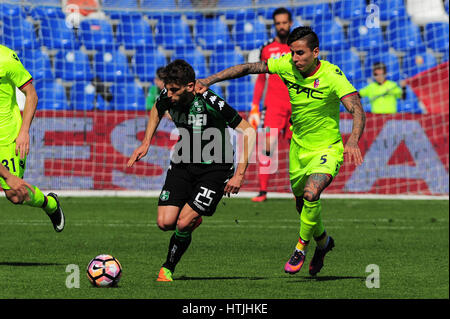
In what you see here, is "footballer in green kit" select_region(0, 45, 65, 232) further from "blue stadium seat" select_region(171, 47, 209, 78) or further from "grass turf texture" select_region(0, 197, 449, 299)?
"blue stadium seat" select_region(171, 47, 209, 78)

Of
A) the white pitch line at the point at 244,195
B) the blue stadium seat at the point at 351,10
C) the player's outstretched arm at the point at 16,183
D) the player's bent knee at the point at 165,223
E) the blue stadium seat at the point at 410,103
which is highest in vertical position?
Answer: the blue stadium seat at the point at 351,10

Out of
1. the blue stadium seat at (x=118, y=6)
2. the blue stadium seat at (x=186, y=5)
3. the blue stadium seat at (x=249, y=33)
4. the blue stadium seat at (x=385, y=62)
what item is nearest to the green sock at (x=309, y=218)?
the blue stadium seat at (x=385, y=62)

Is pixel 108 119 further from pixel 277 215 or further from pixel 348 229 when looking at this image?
pixel 348 229

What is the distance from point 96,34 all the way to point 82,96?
7.28 ft

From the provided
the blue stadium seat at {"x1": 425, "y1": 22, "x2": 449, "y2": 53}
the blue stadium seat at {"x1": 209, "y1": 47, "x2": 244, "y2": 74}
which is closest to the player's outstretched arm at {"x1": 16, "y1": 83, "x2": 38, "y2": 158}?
the blue stadium seat at {"x1": 209, "y1": 47, "x2": 244, "y2": 74}

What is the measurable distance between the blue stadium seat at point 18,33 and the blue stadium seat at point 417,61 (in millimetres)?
8008

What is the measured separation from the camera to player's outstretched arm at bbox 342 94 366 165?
6.92 m

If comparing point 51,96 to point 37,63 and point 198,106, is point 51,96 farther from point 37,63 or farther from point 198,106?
point 198,106

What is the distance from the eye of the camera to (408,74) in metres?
19.8

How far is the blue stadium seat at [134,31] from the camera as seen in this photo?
68.0ft

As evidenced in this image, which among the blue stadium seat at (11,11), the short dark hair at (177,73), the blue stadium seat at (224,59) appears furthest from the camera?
the blue stadium seat at (224,59)

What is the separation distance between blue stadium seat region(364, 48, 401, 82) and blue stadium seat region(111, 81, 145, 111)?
4.93m

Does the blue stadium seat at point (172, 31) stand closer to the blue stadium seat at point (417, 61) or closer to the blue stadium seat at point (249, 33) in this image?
the blue stadium seat at point (249, 33)

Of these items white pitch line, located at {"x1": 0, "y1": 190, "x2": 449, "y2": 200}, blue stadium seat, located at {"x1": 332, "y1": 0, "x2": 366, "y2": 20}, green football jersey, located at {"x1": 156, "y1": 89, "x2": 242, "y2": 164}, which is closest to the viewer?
green football jersey, located at {"x1": 156, "y1": 89, "x2": 242, "y2": 164}
